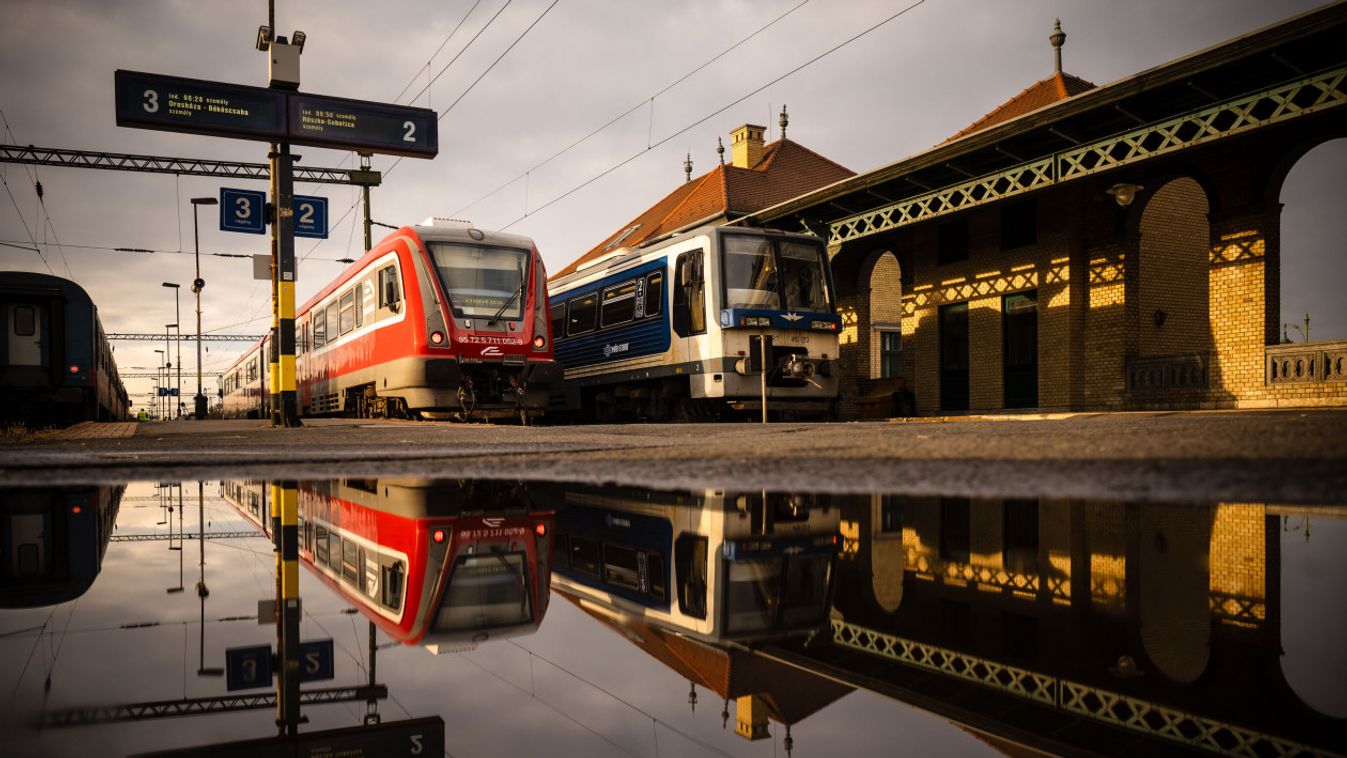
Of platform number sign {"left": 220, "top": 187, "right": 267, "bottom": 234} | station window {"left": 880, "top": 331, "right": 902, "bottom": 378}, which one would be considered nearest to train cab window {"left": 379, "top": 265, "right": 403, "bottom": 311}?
platform number sign {"left": 220, "top": 187, "right": 267, "bottom": 234}

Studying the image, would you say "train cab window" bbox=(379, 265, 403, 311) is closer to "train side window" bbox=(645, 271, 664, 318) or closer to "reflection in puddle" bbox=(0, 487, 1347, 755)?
"train side window" bbox=(645, 271, 664, 318)

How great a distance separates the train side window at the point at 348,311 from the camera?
16656mm

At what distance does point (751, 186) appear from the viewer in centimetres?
2995

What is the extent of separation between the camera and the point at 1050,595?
1531 mm

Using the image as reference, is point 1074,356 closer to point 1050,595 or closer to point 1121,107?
point 1121,107

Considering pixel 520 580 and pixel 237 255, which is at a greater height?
pixel 237 255

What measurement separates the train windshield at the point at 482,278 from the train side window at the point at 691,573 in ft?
40.5

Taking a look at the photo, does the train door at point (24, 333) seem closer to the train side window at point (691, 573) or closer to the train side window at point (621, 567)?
the train side window at point (621, 567)

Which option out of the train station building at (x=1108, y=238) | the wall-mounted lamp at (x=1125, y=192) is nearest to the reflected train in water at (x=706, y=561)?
the train station building at (x=1108, y=238)

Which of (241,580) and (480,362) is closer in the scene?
(241,580)

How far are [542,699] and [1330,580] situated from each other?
1.47 m

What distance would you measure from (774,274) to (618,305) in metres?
3.78

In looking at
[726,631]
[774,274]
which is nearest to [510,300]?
[774,274]

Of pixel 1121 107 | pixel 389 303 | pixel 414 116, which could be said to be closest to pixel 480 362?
pixel 389 303
